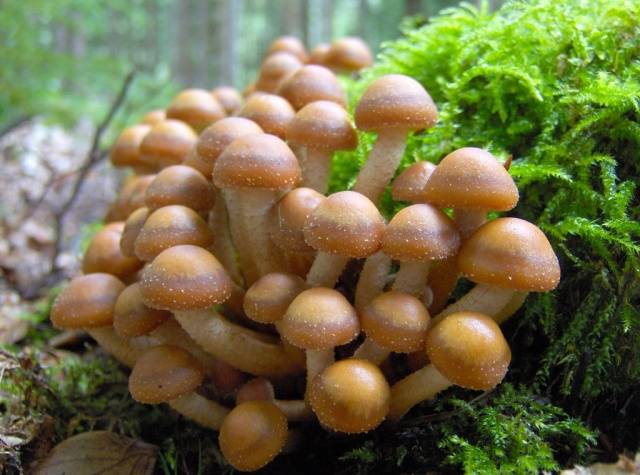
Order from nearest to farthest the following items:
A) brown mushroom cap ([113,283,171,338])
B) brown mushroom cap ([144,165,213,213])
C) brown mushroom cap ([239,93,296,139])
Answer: brown mushroom cap ([113,283,171,338]) < brown mushroom cap ([144,165,213,213]) < brown mushroom cap ([239,93,296,139])

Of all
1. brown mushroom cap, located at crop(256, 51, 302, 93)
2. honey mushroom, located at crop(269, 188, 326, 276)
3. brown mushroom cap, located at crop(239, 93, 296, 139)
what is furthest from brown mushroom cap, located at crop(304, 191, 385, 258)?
brown mushroom cap, located at crop(256, 51, 302, 93)

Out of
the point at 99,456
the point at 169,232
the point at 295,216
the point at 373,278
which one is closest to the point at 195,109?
the point at 169,232

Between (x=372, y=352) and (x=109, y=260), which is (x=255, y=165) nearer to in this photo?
(x=372, y=352)

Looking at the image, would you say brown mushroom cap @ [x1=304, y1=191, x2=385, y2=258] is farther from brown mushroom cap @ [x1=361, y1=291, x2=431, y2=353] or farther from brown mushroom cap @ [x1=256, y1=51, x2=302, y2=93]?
brown mushroom cap @ [x1=256, y1=51, x2=302, y2=93]

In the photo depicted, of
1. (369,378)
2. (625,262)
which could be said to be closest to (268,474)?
(369,378)

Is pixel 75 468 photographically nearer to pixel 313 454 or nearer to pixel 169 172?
pixel 313 454

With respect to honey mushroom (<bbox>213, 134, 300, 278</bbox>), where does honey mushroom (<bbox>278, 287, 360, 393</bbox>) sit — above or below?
below
